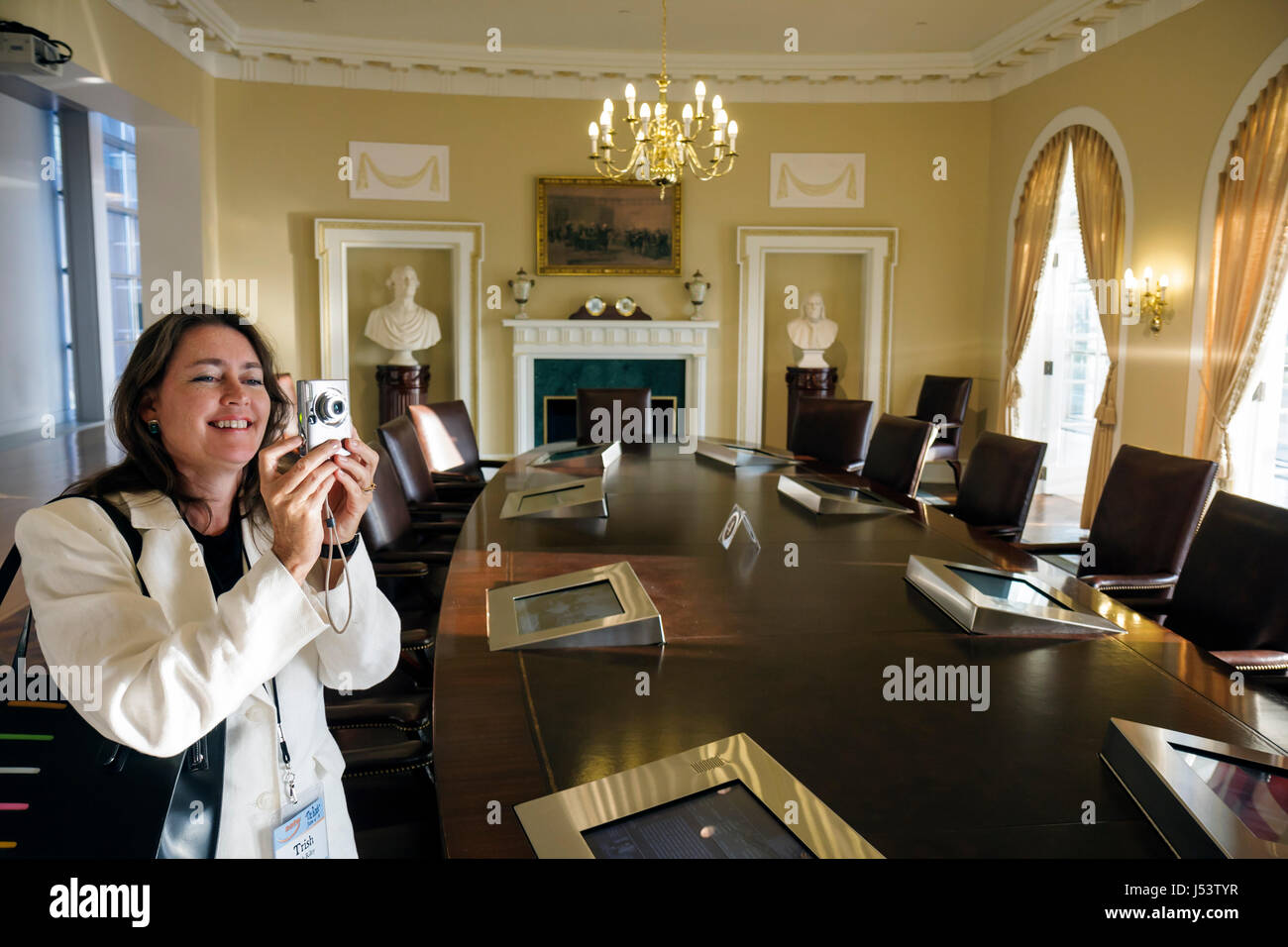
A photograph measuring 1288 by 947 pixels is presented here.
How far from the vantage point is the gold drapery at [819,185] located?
8.02 m

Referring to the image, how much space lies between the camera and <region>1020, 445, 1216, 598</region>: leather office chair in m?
2.71

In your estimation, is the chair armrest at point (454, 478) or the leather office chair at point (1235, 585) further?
the chair armrest at point (454, 478)

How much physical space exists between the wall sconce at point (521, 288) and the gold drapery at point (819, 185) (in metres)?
2.24

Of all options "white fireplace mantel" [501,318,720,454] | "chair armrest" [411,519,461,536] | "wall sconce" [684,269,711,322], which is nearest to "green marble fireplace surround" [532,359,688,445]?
"white fireplace mantel" [501,318,720,454]

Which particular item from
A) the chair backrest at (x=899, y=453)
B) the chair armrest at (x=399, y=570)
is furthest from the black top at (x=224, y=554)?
the chair backrest at (x=899, y=453)

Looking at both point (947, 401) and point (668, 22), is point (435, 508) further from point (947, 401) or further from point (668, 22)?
point (947, 401)

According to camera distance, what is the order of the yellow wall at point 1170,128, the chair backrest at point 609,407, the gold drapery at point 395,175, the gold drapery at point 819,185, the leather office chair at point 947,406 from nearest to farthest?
the yellow wall at point 1170,128, the chair backrest at point 609,407, the leather office chair at point 947,406, the gold drapery at point 395,175, the gold drapery at point 819,185

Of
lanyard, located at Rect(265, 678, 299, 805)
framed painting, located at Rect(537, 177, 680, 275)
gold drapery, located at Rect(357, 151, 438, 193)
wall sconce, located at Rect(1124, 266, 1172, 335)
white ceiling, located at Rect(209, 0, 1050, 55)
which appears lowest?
lanyard, located at Rect(265, 678, 299, 805)

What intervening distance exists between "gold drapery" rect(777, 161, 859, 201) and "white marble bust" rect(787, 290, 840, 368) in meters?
0.87

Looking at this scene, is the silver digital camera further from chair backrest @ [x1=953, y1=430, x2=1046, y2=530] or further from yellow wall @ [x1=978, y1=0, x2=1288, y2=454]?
yellow wall @ [x1=978, y1=0, x2=1288, y2=454]

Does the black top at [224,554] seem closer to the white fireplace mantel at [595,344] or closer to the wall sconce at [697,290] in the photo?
the white fireplace mantel at [595,344]

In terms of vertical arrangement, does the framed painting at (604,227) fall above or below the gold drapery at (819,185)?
below

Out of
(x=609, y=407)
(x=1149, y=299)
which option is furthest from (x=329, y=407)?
(x=1149, y=299)

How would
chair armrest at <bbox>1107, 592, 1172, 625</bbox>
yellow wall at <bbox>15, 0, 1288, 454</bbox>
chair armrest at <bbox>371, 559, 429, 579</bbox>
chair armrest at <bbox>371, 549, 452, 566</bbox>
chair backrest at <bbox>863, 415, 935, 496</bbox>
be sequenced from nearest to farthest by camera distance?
1. chair armrest at <bbox>1107, 592, 1172, 625</bbox>
2. chair armrest at <bbox>371, 559, 429, 579</bbox>
3. chair armrest at <bbox>371, 549, 452, 566</bbox>
4. chair backrest at <bbox>863, 415, 935, 496</bbox>
5. yellow wall at <bbox>15, 0, 1288, 454</bbox>
